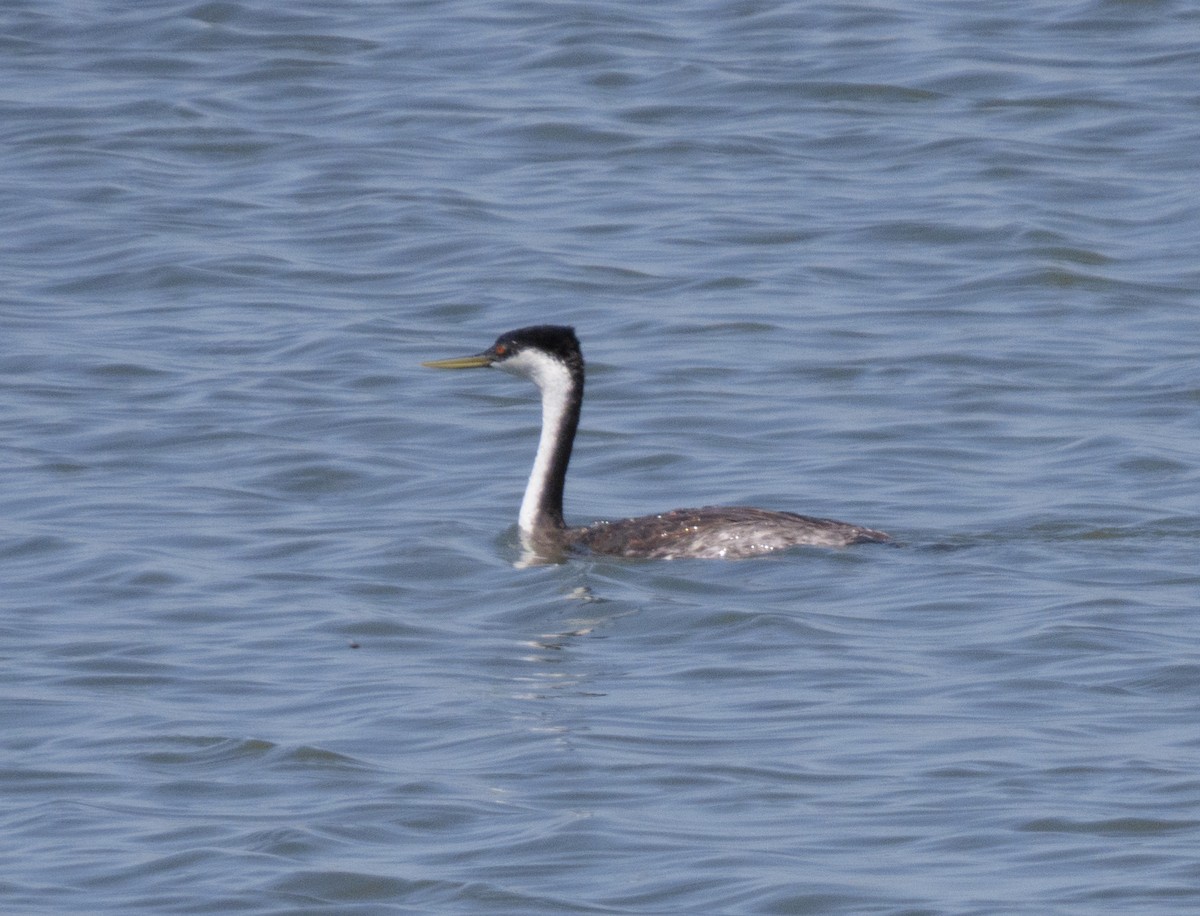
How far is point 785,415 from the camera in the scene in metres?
14.0

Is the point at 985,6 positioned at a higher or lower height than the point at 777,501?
higher

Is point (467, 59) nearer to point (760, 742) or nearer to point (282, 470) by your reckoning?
point (282, 470)

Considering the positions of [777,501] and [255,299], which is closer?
[777,501]

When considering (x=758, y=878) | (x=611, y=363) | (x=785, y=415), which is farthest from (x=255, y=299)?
(x=758, y=878)

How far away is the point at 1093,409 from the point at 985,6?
10094mm

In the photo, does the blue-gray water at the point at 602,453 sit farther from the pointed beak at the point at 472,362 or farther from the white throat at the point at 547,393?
the pointed beak at the point at 472,362

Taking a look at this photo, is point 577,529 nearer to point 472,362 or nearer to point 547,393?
point 547,393

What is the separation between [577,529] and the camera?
39.7 feet

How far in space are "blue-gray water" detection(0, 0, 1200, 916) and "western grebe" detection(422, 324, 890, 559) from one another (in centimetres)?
14

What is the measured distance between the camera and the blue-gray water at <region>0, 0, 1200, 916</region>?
7.75 meters

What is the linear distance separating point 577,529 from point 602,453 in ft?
5.68

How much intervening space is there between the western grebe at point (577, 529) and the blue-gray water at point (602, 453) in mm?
144

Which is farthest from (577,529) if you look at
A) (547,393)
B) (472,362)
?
(472,362)

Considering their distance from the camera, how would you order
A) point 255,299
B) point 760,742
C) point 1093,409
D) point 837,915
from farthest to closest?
point 255,299 → point 1093,409 → point 760,742 → point 837,915
